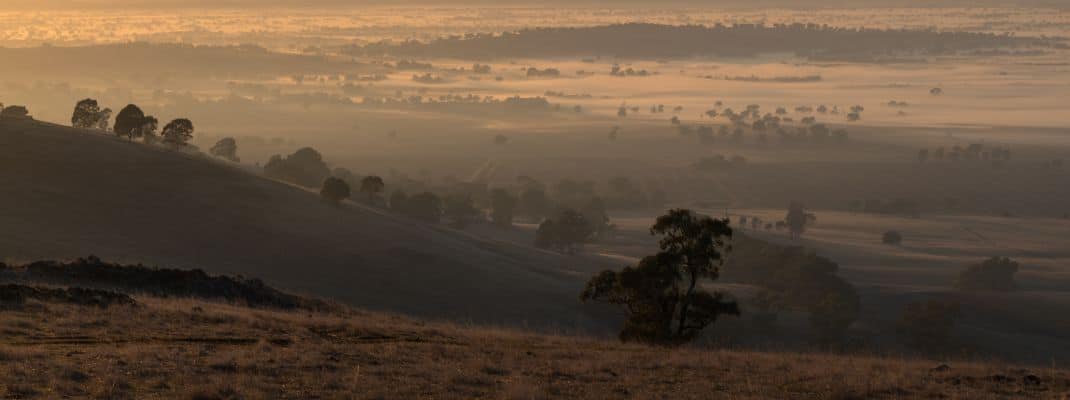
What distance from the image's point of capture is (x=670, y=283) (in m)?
35.0

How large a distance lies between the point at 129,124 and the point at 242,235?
4040 centimetres

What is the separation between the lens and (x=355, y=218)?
95.2 m

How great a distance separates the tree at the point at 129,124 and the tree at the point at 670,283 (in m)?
88.7

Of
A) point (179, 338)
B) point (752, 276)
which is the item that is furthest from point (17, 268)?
point (752, 276)

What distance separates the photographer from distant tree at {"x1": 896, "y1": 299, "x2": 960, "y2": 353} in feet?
249

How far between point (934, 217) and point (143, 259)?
517ft

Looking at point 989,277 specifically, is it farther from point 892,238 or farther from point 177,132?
point 177,132

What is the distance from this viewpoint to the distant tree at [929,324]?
75812mm

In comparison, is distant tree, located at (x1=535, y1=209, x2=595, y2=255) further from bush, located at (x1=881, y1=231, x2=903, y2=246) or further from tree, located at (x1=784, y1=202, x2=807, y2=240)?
bush, located at (x1=881, y1=231, x2=903, y2=246)

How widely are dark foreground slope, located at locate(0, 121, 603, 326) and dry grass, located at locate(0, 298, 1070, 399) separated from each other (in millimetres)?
32957

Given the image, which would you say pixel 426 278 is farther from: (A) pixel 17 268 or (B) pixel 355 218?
(A) pixel 17 268

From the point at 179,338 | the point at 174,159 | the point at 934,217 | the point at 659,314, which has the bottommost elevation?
the point at 179,338

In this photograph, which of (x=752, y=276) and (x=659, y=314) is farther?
(x=752, y=276)

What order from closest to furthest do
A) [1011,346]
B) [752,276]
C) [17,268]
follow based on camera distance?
[17,268] → [1011,346] → [752,276]
